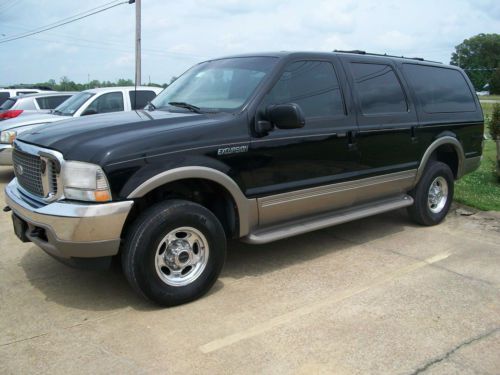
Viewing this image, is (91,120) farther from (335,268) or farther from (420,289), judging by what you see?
(420,289)

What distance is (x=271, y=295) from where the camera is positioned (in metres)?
4.12

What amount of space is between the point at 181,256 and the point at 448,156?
4222mm

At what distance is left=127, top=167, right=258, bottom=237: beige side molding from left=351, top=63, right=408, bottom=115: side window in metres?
1.75

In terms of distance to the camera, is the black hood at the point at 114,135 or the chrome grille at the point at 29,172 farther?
the chrome grille at the point at 29,172

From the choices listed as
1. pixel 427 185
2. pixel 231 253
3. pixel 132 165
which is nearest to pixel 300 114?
pixel 132 165

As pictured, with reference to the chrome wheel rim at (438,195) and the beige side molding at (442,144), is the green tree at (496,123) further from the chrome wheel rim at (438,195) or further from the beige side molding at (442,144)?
the chrome wheel rim at (438,195)

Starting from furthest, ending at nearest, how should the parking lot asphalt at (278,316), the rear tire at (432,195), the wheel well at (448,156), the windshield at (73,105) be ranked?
the windshield at (73,105)
the wheel well at (448,156)
the rear tire at (432,195)
the parking lot asphalt at (278,316)

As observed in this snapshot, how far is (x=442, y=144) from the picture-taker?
6066 mm

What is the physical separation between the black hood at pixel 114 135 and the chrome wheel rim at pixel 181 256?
0.69m

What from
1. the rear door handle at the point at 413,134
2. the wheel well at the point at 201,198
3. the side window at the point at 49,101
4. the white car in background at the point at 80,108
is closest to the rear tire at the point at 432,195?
the rear door handle at the point at 413,134

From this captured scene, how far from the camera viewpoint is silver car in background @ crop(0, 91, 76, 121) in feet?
35.9

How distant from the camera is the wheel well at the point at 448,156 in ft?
20.9

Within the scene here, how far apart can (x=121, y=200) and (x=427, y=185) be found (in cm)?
392

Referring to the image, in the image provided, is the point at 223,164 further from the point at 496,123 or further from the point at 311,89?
the point at 496,123
